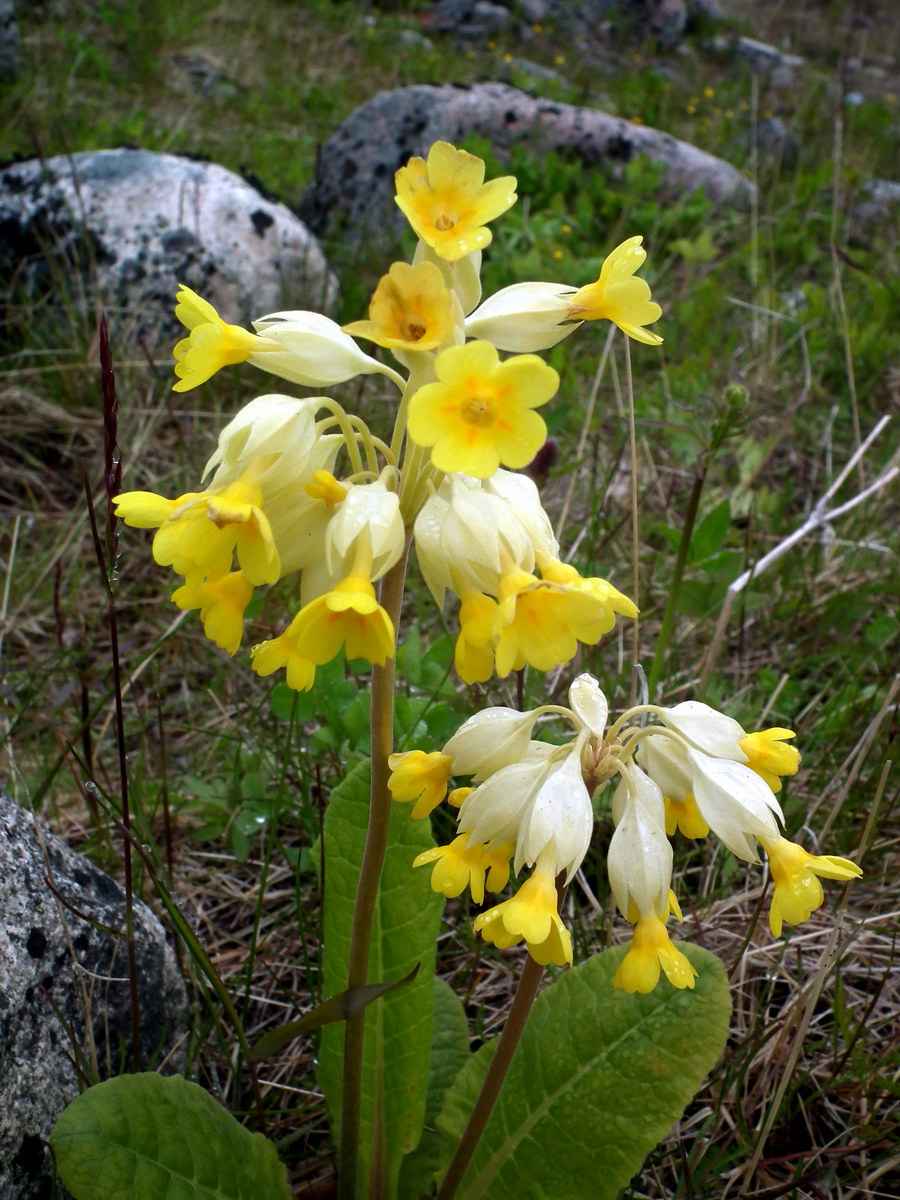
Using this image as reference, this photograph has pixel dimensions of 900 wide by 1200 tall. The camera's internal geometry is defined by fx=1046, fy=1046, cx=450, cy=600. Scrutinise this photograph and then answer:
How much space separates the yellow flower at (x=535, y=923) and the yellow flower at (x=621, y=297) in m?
0.70

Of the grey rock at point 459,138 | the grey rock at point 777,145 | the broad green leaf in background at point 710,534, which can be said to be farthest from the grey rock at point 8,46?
the broad green leaf in background at point 710,534

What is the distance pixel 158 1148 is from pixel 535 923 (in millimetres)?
736

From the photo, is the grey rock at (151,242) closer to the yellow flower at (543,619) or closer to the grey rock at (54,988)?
the grey rock at (54,988)

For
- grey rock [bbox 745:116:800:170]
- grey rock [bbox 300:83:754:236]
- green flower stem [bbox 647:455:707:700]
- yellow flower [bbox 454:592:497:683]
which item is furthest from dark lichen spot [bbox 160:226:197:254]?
grey rock [bbox 745:116:800:170]

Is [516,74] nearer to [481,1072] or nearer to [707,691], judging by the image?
[707,691]

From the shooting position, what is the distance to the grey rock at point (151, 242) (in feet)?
15.3

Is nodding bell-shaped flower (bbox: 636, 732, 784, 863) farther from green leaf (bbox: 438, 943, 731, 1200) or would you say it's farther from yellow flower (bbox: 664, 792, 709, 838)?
green leaf (bbox: 438, 943, 731, 1200)

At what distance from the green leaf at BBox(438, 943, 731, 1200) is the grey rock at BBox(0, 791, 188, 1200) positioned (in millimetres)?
604

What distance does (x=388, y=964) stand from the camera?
5.98ft

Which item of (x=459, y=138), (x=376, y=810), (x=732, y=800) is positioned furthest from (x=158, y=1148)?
(x=459, y=138)

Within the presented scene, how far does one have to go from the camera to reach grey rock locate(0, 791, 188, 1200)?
1.55 m

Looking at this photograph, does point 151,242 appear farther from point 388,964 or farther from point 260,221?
point 388,964

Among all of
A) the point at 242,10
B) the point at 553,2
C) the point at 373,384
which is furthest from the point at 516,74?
the point at 373,384

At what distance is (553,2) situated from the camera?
13688mm
